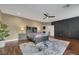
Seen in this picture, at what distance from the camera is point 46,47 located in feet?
9.27

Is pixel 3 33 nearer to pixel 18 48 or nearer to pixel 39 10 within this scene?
pixel 18 48

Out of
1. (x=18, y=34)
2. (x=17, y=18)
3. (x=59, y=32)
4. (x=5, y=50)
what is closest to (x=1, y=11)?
(x=17, y=18)

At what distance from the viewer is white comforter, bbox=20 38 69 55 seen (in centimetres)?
277

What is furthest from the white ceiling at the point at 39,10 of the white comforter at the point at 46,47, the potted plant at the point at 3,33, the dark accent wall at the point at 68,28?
the white comforter at the point at 46,47

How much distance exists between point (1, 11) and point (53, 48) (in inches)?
64.3

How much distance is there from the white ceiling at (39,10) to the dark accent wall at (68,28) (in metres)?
0.11

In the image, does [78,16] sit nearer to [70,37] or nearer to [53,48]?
[70,37]

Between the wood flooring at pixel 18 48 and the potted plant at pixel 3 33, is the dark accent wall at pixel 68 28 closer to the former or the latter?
the wood flooring at pixel 18 48

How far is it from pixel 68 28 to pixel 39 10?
91 centimetres

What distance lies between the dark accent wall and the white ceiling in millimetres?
113

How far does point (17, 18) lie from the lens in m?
2.79

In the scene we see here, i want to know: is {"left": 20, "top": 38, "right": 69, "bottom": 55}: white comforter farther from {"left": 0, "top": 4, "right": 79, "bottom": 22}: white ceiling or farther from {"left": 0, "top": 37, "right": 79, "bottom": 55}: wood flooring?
{"left": 0, "top": 4, "right": 79, "bottom": 22}: white ceiling

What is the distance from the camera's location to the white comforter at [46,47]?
2.77 meters

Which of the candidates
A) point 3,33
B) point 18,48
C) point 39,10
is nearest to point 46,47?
point 18,48
